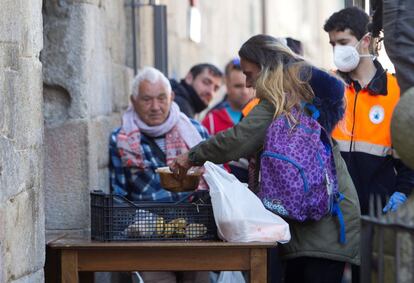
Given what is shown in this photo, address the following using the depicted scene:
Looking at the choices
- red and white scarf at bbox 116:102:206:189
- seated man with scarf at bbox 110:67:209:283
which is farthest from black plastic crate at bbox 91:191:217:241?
red and white scarf at bbox 116:102:206:189

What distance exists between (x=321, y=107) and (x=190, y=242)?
827 millimetres

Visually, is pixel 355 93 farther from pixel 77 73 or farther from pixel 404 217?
pixel 404 217

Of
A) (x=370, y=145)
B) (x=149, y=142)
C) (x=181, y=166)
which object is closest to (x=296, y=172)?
(x=181, y=166)

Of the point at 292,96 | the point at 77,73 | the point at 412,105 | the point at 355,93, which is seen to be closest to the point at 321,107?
the point at 292,96

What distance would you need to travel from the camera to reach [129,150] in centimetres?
645

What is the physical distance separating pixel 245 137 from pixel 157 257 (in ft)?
2.12

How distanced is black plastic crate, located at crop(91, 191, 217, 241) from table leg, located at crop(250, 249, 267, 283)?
266 mm

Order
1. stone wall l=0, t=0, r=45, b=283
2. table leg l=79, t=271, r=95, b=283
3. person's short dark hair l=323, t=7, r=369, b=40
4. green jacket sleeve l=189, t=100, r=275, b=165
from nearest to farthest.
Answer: stone wall l=0, t=0, r=45, b=283 < green jacket sleeve l=189, t=100, r=275, b=165 < table leg l=79, t=271, r=95, b=283 < person's short dark hair l=323, t=7, r=369, b=40

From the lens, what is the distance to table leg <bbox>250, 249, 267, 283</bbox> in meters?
5.07

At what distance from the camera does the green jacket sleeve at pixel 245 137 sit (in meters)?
5.18

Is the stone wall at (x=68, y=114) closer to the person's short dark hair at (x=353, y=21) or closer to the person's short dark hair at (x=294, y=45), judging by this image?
the person's short dark hair at (x=294, y=45)

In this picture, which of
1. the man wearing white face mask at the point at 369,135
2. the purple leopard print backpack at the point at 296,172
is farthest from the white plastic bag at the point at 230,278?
the purple leopard print backpack at the point at 296,172

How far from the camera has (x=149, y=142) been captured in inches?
258

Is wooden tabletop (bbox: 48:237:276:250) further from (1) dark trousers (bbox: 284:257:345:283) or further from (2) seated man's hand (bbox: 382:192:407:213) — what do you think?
(2) seated man's hand (bbox: 382:192:407:213)
